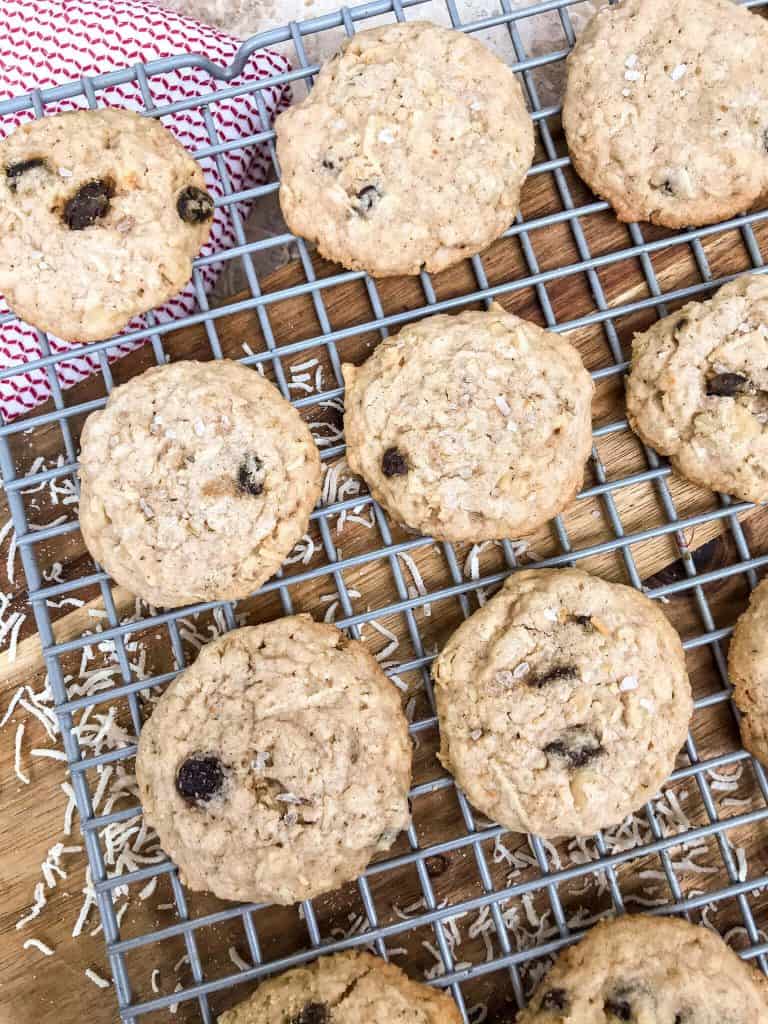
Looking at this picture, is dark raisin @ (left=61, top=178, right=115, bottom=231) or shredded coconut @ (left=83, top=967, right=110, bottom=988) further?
shredded coconut @ (left=83, top=967, right=110, bottom=988)

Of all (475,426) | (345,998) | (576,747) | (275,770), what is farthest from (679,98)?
(345,998)

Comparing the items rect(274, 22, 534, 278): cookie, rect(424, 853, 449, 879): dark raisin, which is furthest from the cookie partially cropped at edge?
rect(274, 22, 534, 278): cookie

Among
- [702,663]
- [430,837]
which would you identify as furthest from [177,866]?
[702,663]

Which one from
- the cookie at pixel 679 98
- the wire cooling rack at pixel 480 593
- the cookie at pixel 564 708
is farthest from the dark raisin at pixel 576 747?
the cookie at pixel 679 98

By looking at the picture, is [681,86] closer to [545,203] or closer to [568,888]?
[545,203]

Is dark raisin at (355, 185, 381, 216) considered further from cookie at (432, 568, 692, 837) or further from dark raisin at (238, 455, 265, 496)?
cookie at (432, 568, 692, 837)
